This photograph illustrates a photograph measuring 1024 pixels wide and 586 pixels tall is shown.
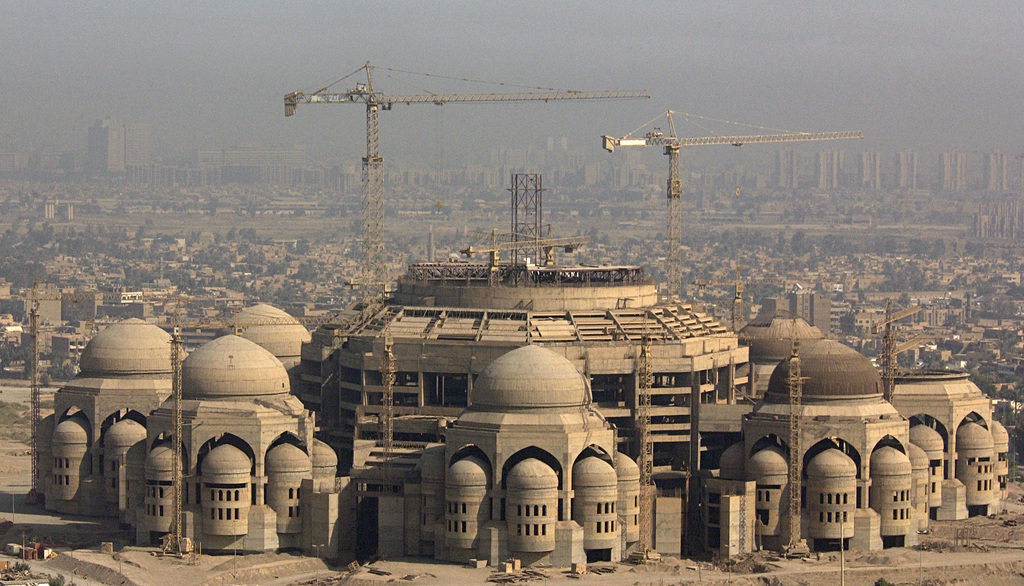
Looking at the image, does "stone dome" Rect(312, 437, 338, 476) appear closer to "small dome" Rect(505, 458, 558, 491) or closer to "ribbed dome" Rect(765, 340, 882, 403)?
"small dome" Rect(505, 458, 558, 491)

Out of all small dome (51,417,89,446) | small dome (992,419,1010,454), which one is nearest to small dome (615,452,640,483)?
small dome (992,419,1010,454)

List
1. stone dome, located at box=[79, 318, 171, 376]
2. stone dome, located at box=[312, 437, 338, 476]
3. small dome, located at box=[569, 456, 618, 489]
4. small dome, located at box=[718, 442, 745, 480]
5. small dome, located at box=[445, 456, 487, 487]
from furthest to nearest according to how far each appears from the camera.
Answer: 1. stone dome, located at box=[79, 318, 171, 376]
2. small dome, located at box=[718, 442, 745, 480]
3. stone dome, located at box=[312, 437, 338, 476]
4. small dome, located at box=[569, 456, 618, 489]
5. small dome, located at box=[445, 456, 487, 487]

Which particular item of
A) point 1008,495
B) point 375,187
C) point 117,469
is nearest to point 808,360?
point 1008,495

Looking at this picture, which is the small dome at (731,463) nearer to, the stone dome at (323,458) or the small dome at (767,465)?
the small dome at (767,465)

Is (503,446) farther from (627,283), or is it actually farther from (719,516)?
(627,283)

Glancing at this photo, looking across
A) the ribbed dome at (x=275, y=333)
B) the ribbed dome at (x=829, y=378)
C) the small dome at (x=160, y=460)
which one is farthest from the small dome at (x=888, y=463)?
the ribbed dome at (x=275, y=333)

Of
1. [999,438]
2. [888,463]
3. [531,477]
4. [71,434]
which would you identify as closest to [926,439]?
[999,438]

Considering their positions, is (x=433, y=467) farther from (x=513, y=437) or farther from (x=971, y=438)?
(x=971, y=438)
